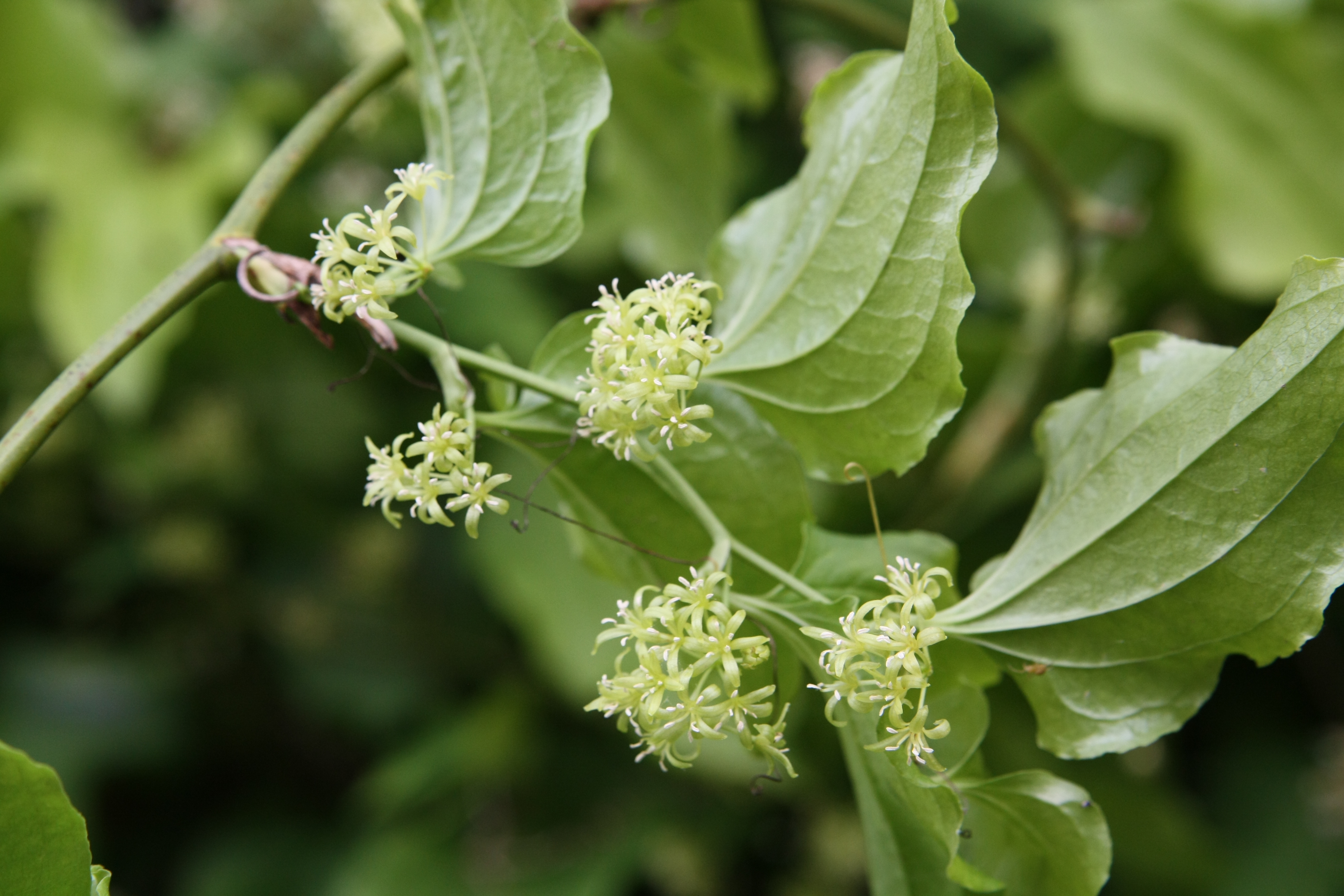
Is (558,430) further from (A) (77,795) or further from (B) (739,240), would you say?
(A) (77,795)

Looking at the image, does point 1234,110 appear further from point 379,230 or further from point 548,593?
point 379,230

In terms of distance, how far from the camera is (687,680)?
0.33 m

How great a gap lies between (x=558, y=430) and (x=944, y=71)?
182mm

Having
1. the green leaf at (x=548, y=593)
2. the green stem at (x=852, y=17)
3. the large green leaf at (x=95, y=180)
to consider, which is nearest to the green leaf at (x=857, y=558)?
the green stem at (x=852, y=17)

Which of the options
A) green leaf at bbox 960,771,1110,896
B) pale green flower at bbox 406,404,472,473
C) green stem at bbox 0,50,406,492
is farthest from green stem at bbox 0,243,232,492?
green leaf at bbox 960,771,1110,896

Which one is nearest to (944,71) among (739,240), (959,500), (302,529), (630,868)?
(739,240)

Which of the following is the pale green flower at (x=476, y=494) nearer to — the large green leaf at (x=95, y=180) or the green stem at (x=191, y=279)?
the green stem at (x=191, y=279)

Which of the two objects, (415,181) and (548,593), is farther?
(548,593)

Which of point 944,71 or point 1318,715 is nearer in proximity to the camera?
point 944,71

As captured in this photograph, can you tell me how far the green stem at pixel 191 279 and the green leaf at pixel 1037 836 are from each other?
0.33 meters

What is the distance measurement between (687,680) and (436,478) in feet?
0.36

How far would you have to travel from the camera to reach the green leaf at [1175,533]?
0.33 meters

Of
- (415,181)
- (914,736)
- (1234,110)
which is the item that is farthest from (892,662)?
(1234,110)

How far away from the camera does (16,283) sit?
4.13ft
